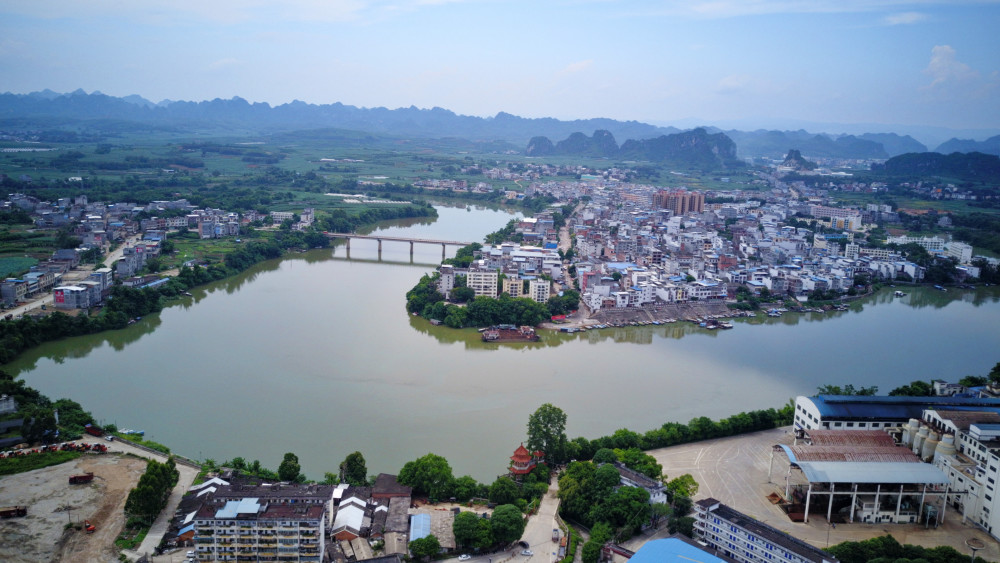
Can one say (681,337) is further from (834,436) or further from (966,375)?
(834,436)

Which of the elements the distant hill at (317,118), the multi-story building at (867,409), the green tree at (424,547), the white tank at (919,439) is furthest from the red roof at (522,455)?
the distant hill at (317,118)

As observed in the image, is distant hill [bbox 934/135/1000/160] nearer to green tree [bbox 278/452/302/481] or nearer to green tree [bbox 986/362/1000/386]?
green tree [bbox 986/362/1000/386]

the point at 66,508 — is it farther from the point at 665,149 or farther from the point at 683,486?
the point at 665,149

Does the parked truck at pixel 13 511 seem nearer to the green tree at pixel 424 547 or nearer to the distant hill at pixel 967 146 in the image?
the green tree at pixel 424 547

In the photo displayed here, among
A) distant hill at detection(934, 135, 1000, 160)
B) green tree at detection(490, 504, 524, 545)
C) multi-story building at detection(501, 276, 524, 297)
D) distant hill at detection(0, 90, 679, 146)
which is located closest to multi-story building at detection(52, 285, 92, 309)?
multi-story building at detection(501, 276, 524, 297)

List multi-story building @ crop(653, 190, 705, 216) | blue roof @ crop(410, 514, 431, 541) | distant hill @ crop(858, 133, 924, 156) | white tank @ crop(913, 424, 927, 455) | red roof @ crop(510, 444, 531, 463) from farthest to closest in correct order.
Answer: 1. distant hill @ crop(858, 133, 924, 156)
2. multi-story building @ crop(653, 190, 705, 216)
3. white tank @ crop(913, 424, 927, 455)
4. red roof @ crop(510, 444, 531, 463)
5. blue roof @ crop(410, 514, 431, 541)
